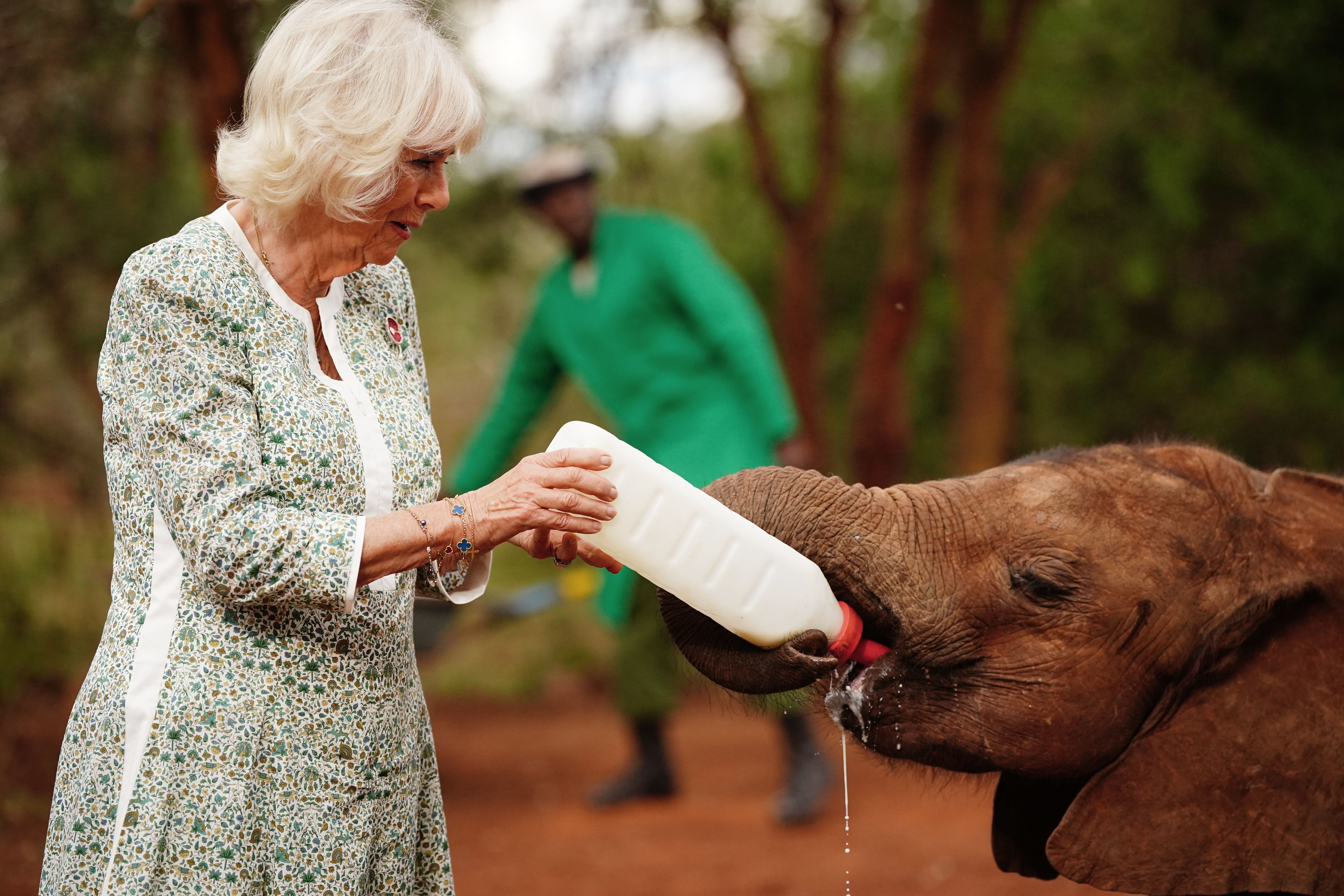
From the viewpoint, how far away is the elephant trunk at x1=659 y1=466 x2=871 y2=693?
2803 millimetres

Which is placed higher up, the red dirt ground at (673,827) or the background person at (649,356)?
the background person at (649,356)

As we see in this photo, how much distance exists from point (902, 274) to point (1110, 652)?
680cm

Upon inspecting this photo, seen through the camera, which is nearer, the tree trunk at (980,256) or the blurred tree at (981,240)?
the blurred tree at (981,240)

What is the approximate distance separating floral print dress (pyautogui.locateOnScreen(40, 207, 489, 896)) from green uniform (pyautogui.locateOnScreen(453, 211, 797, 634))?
11.0ft

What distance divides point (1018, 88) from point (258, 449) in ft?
40.1

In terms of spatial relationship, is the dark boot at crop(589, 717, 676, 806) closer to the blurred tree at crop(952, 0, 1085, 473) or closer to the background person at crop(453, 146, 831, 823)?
the background person at crop(453, 146, 831, 823)

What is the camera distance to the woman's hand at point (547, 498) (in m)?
2.54

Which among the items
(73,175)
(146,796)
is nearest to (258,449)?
(146,796)

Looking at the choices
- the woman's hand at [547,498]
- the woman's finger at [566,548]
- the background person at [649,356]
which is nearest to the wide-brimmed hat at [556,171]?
the background person at [649,356]

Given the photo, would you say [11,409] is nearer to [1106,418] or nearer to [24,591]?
[24,591]

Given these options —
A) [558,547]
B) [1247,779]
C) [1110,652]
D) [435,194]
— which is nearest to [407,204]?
[435,194]

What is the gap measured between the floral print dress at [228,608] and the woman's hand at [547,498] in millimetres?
219

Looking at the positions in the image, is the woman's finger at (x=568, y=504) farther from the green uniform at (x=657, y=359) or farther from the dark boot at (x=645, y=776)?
the dark boot at (x=645, y=776)

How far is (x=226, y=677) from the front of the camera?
8.35ft
